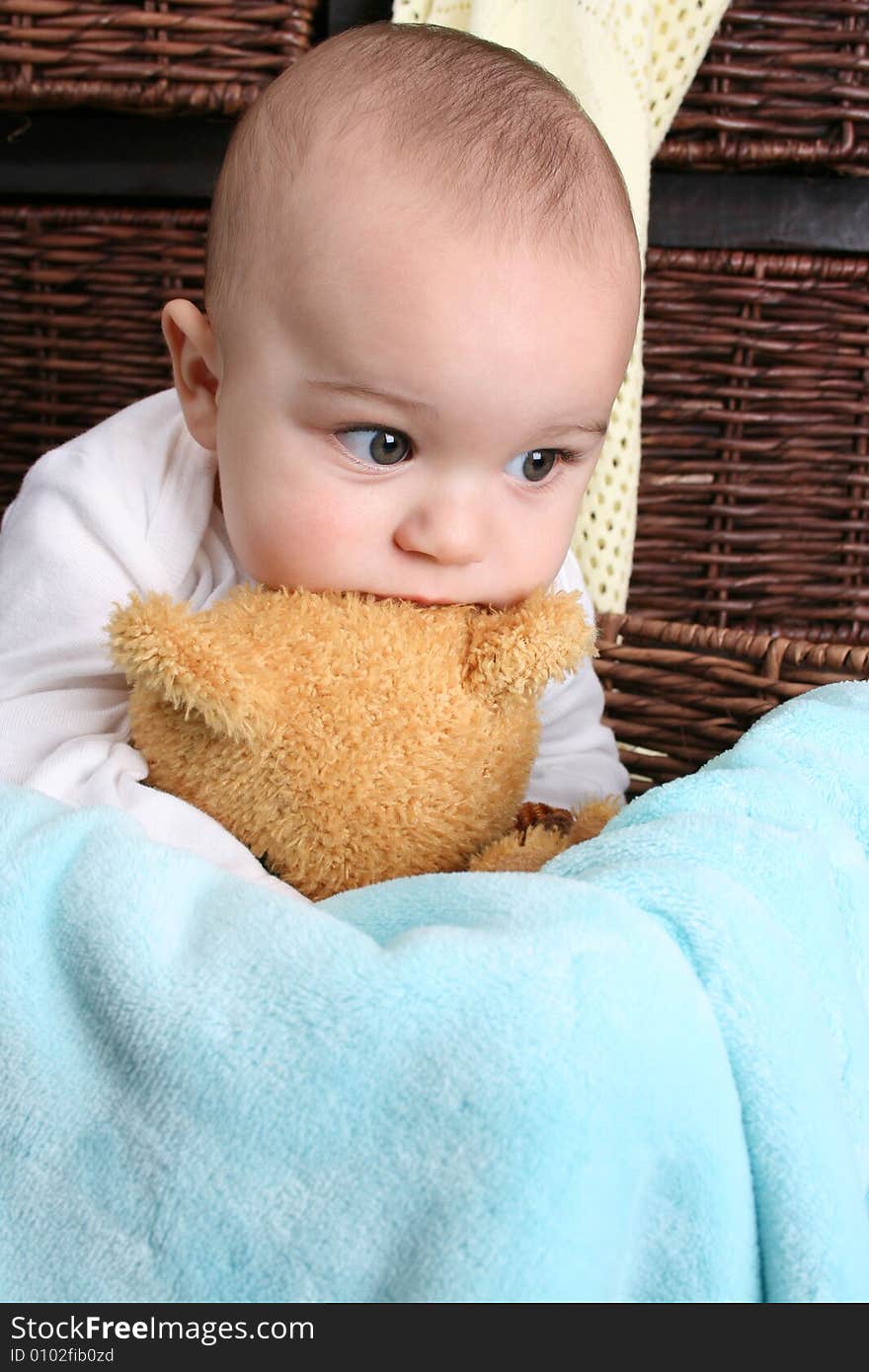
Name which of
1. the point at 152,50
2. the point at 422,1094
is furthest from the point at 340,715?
the point at 152,50

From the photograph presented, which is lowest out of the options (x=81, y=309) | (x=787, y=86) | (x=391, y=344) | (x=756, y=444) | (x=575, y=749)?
(x=575, y=749)

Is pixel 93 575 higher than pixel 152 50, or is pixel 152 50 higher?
pixel 152 50

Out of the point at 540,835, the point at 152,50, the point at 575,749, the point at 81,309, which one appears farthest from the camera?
the point at 81,309

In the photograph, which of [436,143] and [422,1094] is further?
[436,143]

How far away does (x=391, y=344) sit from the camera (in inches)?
27.7

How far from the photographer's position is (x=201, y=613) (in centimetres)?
71

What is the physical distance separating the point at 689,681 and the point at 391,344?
0.48m

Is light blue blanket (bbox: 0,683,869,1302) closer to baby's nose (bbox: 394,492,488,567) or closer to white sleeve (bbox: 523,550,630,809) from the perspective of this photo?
baby's nose (bbox: 394,492,488,567)

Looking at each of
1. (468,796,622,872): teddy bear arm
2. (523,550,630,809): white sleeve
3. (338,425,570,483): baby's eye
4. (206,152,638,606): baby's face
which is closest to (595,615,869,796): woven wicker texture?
(523,550,630,809): white sleeve

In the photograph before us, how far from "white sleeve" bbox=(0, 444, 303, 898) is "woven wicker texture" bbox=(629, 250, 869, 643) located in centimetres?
64

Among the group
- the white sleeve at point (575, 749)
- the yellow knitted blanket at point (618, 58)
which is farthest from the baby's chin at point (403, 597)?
the yellow knitted blanket at point (618, 58)

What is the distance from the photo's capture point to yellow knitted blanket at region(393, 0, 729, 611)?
1130 mm

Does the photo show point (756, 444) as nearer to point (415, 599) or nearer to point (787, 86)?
point (787, 86)

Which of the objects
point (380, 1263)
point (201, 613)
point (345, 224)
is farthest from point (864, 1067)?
point (345, 224)
